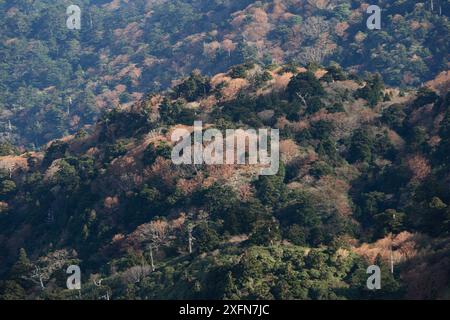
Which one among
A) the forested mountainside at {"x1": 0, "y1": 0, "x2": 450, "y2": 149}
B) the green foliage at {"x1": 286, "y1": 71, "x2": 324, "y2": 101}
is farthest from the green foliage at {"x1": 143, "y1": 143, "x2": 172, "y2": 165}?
the forested mountainside at {"x1": 0, "y1": 0, "x2": 450, "y2": 149}

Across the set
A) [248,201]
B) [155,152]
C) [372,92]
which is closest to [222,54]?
[372,92]

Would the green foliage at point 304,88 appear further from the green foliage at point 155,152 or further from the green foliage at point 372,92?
the green foliage at point 155,152

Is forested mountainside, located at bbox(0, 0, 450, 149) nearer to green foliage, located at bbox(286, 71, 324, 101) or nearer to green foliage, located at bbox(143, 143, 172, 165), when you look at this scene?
green foliage, located at bbox(286, 71, 324, 101)

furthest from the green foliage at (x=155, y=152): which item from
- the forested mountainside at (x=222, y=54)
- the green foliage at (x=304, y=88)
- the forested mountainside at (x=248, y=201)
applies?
the forested mountainside at (x=222, y=54)

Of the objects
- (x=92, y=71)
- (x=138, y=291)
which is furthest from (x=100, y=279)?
(x=92, y=71)
